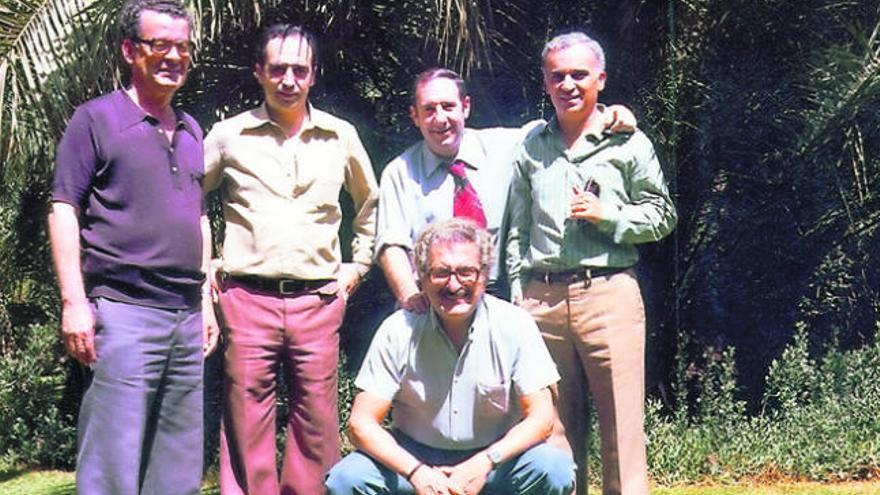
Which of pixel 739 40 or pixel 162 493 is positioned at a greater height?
pixel 739 40

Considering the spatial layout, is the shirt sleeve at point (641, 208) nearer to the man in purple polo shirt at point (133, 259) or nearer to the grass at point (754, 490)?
the man in purple polo shirt at point (133, 259)

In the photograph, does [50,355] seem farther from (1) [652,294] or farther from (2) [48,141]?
(1) [652,294]

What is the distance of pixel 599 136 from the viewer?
Result: 4621 millimetres

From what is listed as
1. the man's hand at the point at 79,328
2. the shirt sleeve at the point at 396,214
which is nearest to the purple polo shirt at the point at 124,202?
the man's hand at the point at 79,328

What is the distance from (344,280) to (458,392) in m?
0.72

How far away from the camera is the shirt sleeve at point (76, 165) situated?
396 cm

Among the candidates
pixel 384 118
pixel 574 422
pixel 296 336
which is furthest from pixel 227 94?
pixel 574 422

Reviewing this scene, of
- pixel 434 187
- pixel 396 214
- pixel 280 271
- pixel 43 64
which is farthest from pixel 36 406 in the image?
pixel 434 187

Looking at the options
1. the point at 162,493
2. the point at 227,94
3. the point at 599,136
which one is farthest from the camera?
the point at 227,94

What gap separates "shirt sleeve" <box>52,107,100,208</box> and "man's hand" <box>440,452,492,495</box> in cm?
142

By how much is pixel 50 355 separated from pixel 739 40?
15.8 ft

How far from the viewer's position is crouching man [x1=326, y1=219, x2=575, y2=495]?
424 centimetres

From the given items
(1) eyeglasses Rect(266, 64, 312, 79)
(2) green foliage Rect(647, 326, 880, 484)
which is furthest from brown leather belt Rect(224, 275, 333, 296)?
(2) green foliage Rect(647, 326, 880, 484)

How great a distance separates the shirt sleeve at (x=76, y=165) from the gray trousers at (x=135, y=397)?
33cm
